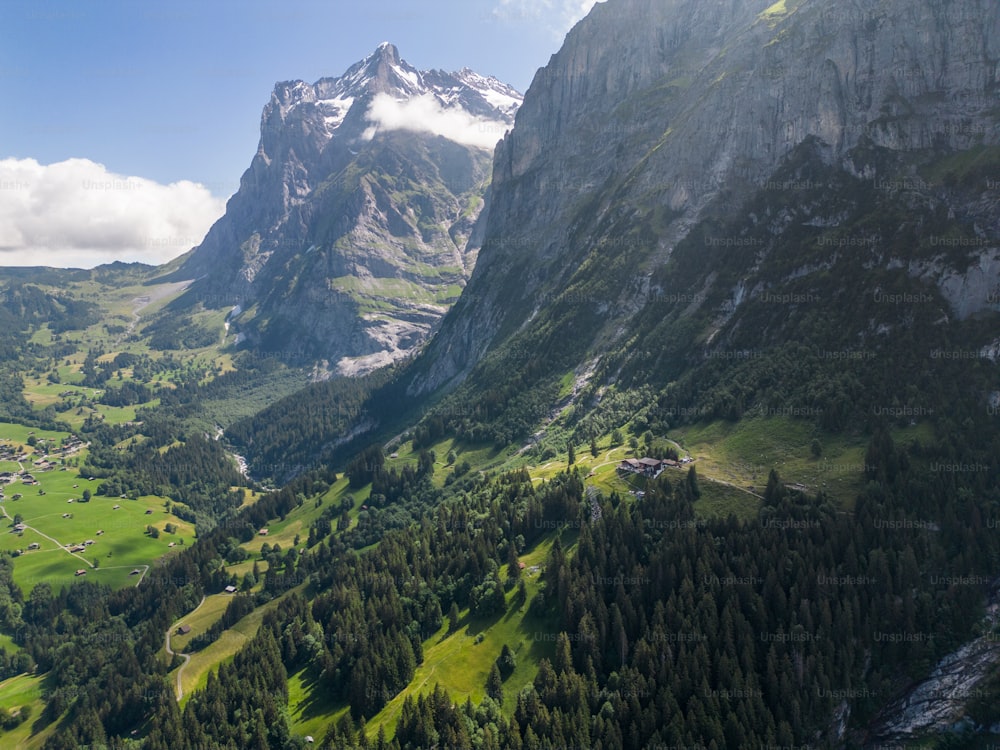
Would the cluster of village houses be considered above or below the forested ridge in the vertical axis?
above

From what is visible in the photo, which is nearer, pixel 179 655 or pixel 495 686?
pixel 495 686

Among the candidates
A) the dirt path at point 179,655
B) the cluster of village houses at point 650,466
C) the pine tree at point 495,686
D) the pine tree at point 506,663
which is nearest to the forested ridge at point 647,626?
the pine tree at point 495,686

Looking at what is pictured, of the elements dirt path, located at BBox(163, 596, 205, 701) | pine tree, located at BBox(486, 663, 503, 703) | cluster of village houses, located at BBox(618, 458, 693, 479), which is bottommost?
dirt path, located at BBox(163, 596, 205, 701)

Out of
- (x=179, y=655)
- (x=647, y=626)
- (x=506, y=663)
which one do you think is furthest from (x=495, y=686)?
(x=179, y=655)

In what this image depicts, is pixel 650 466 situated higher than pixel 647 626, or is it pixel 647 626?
pixel 650 466

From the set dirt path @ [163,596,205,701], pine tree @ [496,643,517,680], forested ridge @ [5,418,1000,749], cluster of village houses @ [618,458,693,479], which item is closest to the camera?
forested ridge @ [5,418,1000,749]

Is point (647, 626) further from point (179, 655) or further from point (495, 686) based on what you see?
point (179, 655)

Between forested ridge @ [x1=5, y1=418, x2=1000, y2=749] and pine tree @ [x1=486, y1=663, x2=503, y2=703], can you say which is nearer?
forested ridge @ [x1=5, y1=418, x2=1000, y2=749]

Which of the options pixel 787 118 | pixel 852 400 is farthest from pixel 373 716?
pixel 787 118

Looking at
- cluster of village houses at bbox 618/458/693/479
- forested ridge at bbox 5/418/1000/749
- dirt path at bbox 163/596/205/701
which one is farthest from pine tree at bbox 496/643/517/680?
dirt path at bbox 163/596/205/701

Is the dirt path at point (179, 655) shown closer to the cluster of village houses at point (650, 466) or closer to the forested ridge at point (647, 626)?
the forested ridge at point (647, 626)

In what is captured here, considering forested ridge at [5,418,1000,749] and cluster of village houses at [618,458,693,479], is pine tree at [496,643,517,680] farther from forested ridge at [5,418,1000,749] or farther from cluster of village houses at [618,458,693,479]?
cluster of village houses at [618,458,693,479]

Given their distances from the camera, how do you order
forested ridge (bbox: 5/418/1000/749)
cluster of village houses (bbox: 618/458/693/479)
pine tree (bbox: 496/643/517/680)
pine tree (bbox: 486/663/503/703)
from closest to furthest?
forested ridge (bbox: 5/418/1000/749) < pine tree (bbox: 486/663/503/703) < pine tree (bbox: 496/643/517/680) < cluster of village houses (bbox: 618/458/693/479)
